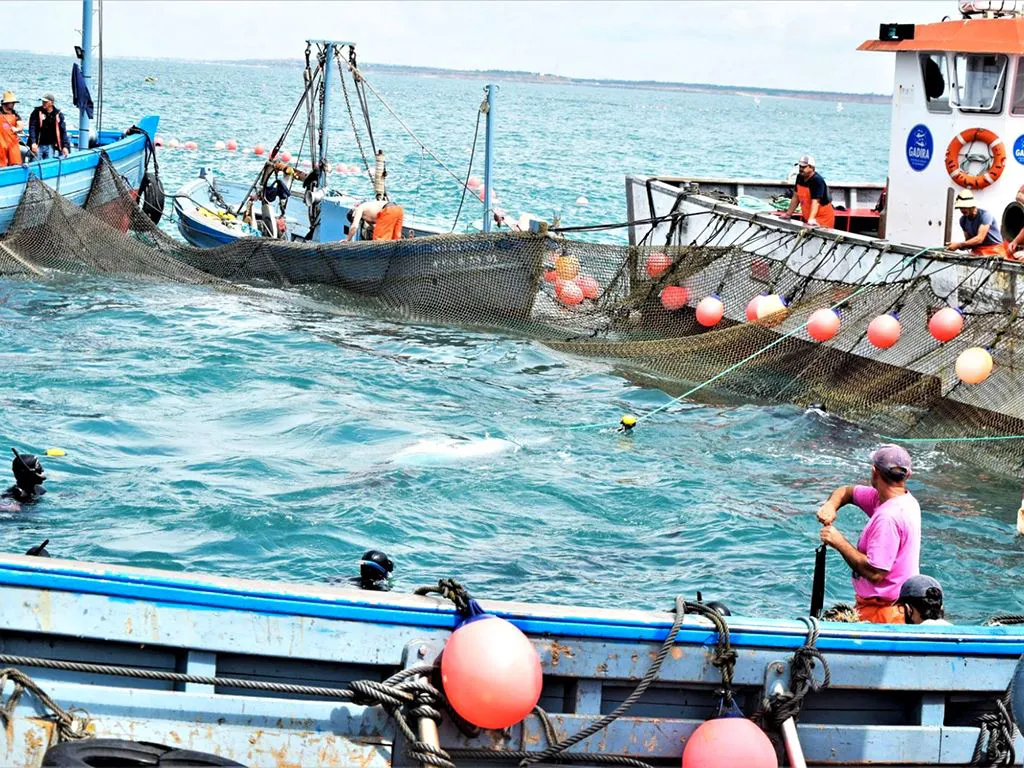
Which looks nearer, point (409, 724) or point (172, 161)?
point (409, 724)

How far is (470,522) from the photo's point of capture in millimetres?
10195

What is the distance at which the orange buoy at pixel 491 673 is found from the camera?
5.15 meters

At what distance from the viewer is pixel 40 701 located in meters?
5.27

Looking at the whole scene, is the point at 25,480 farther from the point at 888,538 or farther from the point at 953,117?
A: the point at 953,117

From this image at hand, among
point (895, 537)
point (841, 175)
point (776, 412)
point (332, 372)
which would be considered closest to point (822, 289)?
point (776, 412)

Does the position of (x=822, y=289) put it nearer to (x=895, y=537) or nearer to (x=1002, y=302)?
(x=1002, y=302)

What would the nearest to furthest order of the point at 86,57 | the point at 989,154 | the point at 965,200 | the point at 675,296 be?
the point at 965,200 < the point at 989,154 < the point at 675,296 < the point at 86,57

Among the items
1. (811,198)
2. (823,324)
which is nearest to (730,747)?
(823,324)

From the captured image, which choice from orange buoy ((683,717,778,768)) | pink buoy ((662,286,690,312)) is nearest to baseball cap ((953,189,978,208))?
pink buoy ((662,286,690,312))

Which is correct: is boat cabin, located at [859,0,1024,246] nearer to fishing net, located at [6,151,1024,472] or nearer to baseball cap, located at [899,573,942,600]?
fishing net, located at [6,151,1024,472]

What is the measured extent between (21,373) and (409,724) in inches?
384

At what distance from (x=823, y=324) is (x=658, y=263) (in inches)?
108

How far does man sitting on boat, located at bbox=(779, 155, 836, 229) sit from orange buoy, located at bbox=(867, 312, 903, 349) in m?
2.92

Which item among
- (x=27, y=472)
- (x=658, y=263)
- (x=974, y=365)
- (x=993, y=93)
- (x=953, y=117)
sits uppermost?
(x=993, y=93)
